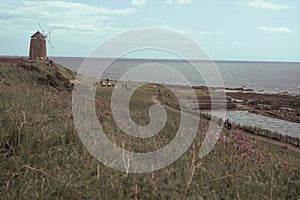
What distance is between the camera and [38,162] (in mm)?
4676

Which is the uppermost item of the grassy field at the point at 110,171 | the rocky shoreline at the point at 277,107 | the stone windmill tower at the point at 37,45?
the stone windmill tower at the point at 37,45

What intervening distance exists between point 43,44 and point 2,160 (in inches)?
1667

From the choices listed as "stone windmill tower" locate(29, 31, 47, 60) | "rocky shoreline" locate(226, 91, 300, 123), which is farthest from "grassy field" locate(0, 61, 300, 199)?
"stone windmill tower" locate(29, 31, 47, 60)

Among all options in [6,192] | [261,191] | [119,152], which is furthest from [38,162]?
[261,191]

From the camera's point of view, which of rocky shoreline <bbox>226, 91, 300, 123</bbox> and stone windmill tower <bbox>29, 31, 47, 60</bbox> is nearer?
stone windmill tower <bbox>29, 31, 47, 60</bbox>

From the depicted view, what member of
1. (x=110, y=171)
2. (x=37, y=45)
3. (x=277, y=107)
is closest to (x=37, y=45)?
(x=37, y=45)

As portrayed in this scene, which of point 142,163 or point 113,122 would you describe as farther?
point 113,122

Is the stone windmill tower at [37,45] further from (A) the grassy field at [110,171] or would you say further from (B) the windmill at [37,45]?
(A) the grassy field at [110,171]

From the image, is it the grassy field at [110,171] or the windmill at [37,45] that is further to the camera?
the windmill at [37,45]

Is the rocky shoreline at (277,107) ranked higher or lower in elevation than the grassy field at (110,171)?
lower

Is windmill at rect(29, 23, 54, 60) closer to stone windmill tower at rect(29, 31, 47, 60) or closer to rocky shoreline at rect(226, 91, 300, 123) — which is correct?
stone windmill tower at rect(29, 31, 47, 60)

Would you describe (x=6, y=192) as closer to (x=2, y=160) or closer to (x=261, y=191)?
(x=2, y=160)

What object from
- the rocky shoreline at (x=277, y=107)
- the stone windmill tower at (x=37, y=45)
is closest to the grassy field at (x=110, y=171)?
the rocky shoreline at (x=277, y=107)

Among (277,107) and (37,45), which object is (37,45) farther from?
(277,107)
